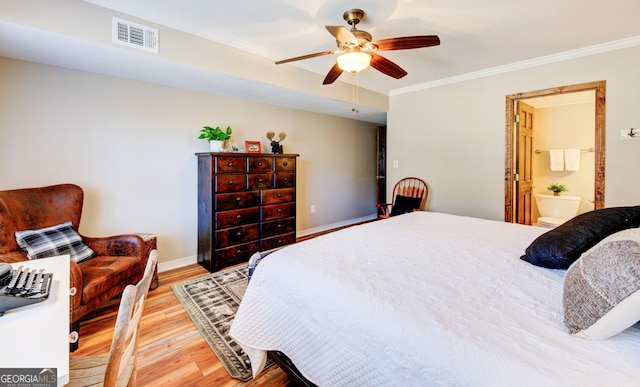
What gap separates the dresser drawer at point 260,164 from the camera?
11.3 ft

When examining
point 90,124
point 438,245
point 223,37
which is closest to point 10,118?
point 90,124

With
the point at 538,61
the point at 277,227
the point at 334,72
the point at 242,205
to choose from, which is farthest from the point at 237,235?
the point at 538,61

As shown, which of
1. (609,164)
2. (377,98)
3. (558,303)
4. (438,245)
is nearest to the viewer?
(558,303)

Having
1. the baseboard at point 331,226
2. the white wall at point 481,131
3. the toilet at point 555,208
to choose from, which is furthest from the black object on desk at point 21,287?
the toilet at point 555,208

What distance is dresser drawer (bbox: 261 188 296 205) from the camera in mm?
3621

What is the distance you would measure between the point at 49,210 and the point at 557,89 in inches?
200

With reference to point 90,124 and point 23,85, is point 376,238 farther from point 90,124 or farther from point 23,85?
point 23,85

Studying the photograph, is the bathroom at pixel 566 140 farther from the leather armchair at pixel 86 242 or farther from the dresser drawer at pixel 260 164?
the leather armchair at pixel 86 242

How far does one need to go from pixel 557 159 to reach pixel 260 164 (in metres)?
4.76

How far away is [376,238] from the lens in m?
2.01

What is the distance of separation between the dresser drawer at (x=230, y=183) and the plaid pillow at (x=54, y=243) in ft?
4.12

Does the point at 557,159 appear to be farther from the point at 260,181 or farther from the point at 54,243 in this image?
the point at 54,243

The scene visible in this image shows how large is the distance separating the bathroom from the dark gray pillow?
3461 mm

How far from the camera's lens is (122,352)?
2.77 ft
